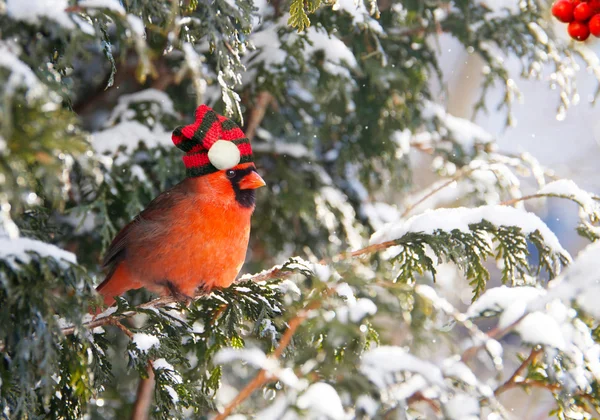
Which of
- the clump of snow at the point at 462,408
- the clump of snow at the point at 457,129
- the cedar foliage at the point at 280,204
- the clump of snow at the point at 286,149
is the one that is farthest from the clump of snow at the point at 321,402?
the clump of snow at the point at 457,129

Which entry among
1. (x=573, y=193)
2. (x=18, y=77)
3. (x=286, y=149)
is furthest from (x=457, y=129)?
(x=18, y=77)

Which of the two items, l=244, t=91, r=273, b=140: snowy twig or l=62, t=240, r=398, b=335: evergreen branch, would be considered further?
l=244, t=91, r=273, b=140: snowy twig

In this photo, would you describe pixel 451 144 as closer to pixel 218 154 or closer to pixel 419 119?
pixel 419 119

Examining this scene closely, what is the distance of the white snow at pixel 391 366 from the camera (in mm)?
1314

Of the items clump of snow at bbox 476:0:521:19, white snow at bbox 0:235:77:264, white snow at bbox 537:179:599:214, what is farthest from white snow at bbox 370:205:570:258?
clump of snow at bbox 476:0:521:19

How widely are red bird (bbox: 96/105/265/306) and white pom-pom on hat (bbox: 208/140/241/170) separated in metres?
0.06

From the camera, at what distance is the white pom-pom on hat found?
2.03 meters

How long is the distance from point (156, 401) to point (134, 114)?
136cm

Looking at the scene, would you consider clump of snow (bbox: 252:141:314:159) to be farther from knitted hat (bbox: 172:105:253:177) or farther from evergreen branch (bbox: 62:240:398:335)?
evergreen branch (bbox: 62:240:398:335)

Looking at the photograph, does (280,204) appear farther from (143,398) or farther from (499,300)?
(499,300)

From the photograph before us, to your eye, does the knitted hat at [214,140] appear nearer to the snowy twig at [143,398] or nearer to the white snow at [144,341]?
the white snow at [144,341]

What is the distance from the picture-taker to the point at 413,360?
53.2 inches

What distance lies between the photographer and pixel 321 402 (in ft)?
4.05

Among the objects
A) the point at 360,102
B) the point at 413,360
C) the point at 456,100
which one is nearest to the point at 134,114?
the point at 360,102
